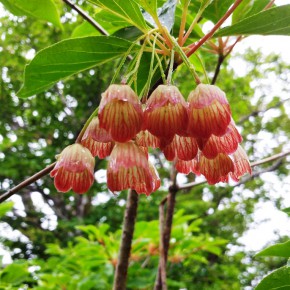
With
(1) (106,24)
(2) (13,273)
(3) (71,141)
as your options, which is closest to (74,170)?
(1) (106,24)

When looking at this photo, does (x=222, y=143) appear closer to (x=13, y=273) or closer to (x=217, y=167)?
(x=217, y=167)

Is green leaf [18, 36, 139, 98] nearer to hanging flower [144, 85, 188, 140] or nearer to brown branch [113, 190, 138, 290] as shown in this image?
hanging flower [144, 85, 188, 140]

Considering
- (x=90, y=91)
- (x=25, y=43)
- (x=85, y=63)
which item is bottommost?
(x=85, y=63)

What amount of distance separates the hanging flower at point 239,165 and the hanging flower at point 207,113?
17cm

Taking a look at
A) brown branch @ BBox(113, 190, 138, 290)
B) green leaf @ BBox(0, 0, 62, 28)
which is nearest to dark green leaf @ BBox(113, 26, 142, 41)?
green leaf @ BBox(0, 0, 62, 28)

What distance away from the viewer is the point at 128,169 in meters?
0.81

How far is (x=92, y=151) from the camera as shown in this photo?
89 cm

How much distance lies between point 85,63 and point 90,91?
8375 millimetres

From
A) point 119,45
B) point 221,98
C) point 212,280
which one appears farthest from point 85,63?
point 212,280

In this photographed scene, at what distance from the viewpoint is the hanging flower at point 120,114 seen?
734mm

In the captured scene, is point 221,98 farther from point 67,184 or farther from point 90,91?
point 90,91

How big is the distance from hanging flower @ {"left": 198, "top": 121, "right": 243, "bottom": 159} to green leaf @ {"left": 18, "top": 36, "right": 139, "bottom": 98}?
26 centimetres

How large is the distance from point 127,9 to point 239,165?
389mm

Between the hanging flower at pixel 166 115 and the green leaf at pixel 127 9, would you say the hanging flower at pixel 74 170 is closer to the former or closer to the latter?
the hanging flower at pixel 166 115
